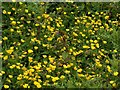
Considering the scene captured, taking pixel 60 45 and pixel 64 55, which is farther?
pixel 60 45

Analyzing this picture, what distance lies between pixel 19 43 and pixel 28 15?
33.1 inches

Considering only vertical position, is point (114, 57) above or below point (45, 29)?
below

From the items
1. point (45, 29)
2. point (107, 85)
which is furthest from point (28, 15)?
point (107, 85)

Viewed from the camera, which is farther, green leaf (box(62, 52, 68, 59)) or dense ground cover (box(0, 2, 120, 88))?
green leaf (box(62, 52, 68, 59))

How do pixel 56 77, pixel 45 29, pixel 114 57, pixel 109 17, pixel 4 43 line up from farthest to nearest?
pixel 109 17, pixel 45 29, pixel 4 43, pixel 114 57, pixel 56 77

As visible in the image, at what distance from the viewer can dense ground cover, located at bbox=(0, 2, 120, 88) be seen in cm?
409

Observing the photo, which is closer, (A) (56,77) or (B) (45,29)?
(A) (56,77)

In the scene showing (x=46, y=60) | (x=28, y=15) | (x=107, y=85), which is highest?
(x=28, y=15)

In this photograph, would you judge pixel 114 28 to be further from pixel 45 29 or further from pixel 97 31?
pixel 45 29

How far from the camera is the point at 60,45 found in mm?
4785

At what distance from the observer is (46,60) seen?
177 inches

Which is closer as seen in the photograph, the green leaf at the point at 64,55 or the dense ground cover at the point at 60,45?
the dense ground cover at the point at 60,45

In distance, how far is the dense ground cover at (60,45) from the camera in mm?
4090

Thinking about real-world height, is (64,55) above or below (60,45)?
below
